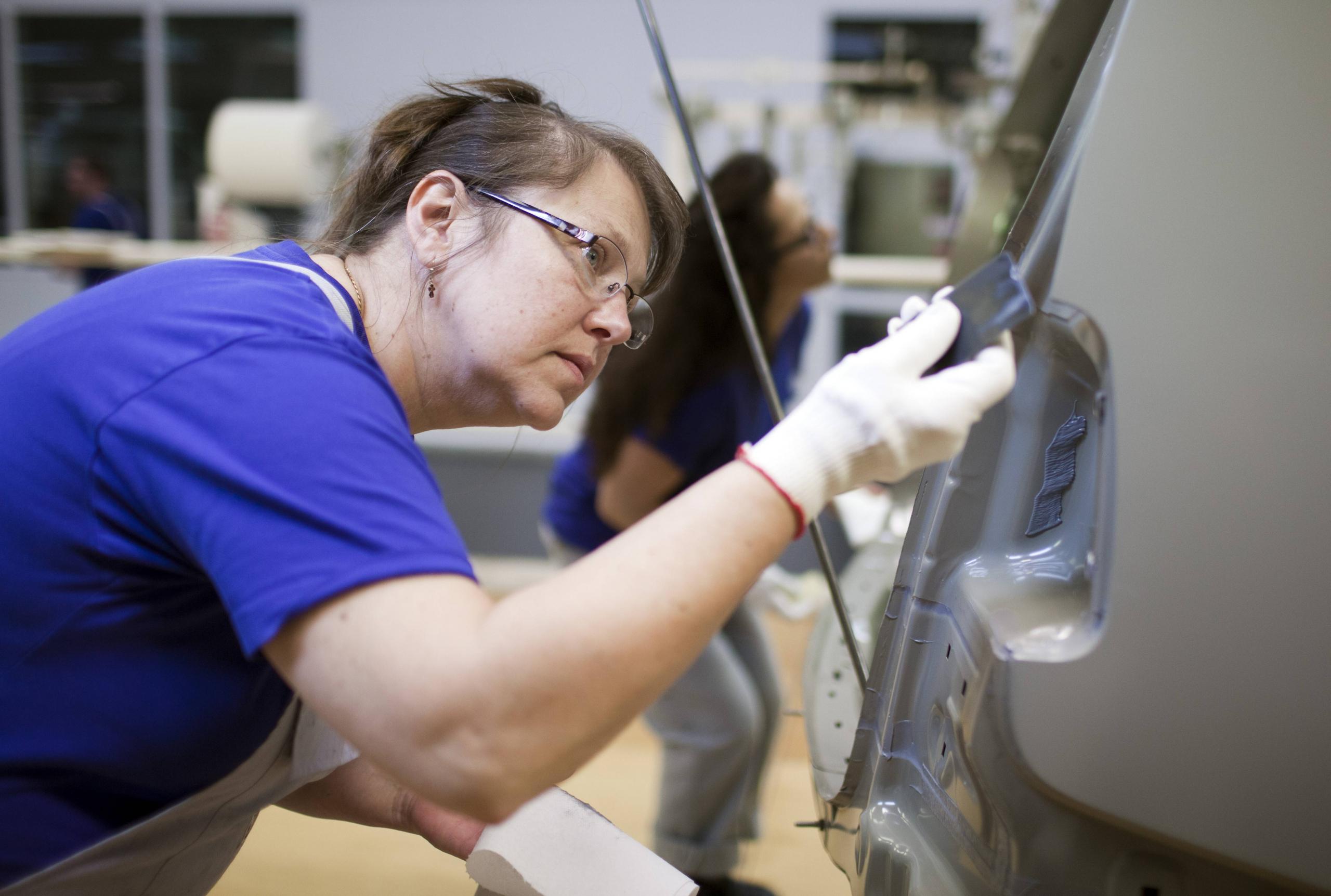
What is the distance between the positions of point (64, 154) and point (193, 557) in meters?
6.77

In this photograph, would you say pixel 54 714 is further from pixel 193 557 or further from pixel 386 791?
pixel 386 791

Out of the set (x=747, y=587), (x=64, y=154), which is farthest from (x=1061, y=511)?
(x=64, y=154)

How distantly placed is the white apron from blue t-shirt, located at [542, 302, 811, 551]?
3.04 feet

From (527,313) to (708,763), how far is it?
1362 millimetres

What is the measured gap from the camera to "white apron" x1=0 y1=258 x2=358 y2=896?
77 cm

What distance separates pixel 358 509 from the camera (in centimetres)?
59

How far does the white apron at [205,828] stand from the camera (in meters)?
0.77

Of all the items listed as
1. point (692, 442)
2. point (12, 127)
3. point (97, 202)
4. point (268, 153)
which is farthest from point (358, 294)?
point (12, 127)

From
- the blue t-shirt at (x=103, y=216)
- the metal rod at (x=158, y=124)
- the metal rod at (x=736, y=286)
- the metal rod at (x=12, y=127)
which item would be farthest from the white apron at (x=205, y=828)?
the metal rod at (x=12, y=127)

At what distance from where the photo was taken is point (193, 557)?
0.67 m

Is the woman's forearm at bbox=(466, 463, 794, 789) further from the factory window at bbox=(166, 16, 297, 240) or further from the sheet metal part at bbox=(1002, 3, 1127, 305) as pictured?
the factory window at bbox=(166, 16, 297, 240)

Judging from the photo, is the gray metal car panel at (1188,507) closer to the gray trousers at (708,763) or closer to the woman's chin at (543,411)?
the woman's chin at (543,411)

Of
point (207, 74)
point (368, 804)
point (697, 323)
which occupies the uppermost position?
point (697, 323)

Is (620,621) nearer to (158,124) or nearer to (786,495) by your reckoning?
(786,495)
